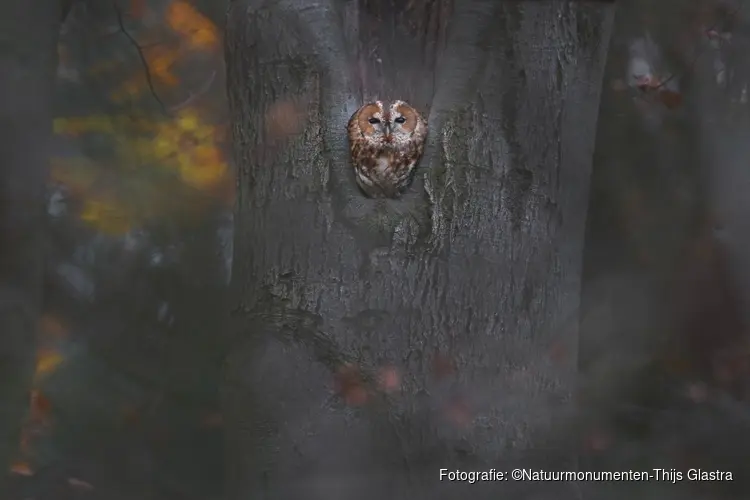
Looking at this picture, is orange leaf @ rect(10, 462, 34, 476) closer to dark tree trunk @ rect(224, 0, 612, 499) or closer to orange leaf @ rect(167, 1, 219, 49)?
A: orange leaf @ rect(167, 1, 219, 49)

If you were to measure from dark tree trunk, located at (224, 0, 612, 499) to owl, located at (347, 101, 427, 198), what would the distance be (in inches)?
0.7

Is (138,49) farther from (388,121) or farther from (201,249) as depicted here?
(388,121)

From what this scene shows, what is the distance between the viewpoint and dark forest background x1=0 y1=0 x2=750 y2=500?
9.53 feet

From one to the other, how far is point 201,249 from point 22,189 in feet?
2.19

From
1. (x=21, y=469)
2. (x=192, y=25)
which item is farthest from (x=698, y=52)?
(x=21, y=469)

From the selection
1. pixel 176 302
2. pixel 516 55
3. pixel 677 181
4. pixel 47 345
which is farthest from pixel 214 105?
pixel 516 55

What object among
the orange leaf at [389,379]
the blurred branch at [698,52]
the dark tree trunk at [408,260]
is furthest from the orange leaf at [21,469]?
the blurred branch at [698,52]

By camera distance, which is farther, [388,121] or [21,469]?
[21,469]

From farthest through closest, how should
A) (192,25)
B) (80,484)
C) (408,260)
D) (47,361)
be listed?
(192,25)
(47,361)
(80,484)
(408,260)

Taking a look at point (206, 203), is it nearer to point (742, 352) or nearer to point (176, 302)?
point (176, 302)

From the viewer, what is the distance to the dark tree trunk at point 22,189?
2654mm

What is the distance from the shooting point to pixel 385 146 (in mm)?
1188

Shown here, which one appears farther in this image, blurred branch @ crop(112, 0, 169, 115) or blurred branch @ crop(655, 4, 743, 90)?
blurred branch @ crop(112, 0, 169, 115)

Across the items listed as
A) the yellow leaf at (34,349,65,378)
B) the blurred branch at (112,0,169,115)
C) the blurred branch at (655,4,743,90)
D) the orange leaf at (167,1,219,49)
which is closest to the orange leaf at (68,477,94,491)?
the yellow leaf at (34,349,65,378)
